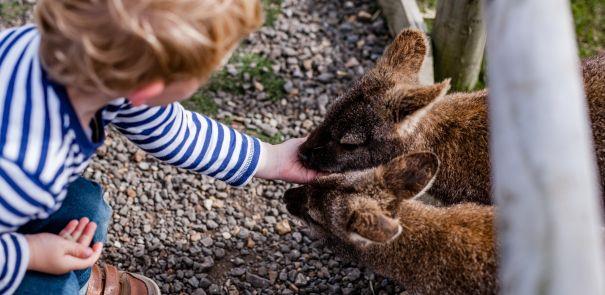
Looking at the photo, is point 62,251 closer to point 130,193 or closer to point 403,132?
point 130,193

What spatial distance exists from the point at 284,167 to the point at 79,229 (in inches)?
45.6

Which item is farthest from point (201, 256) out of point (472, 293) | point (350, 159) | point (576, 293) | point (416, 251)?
point (576, 293)

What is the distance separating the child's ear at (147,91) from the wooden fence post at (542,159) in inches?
55.3

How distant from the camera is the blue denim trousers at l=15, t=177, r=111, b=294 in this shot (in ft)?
10.5

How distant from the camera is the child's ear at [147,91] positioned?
2.86 metres

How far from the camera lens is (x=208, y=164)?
3820mm

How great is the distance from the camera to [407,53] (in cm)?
448

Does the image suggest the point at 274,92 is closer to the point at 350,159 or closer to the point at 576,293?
the point at 350,159

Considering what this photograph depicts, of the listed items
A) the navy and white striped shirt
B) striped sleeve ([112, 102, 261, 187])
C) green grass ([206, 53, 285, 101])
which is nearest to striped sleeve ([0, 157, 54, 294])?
the navy and white striped shirt

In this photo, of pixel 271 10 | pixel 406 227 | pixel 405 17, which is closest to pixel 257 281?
pixel 406 227

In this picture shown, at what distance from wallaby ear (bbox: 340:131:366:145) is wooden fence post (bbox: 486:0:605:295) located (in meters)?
2.45

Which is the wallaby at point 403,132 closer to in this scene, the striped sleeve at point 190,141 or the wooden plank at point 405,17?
the striped sleeve at point 190,141

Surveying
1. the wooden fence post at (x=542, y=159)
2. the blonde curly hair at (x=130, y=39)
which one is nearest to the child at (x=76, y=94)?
the blonde curly hair at (x=130, y=39)

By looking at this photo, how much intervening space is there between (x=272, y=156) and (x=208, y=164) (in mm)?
420
